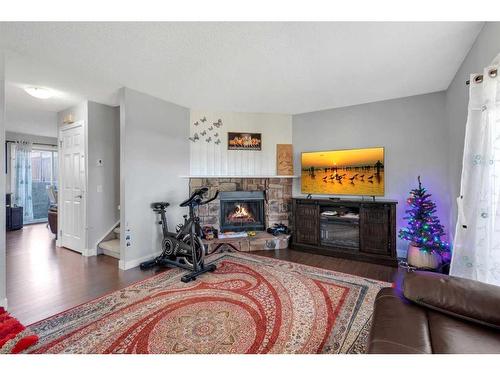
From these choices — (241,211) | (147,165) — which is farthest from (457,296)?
(147,165)

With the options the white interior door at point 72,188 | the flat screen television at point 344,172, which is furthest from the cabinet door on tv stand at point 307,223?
the white interior door at point 72,188

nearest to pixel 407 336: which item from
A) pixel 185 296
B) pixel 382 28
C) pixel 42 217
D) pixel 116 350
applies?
pixel 116 350

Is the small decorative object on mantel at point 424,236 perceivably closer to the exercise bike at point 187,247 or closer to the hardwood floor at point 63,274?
the hardwood floor at point 63,274

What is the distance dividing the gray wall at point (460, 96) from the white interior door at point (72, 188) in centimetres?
500

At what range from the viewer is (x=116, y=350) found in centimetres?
156

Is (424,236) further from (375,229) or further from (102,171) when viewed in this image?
(102,171)

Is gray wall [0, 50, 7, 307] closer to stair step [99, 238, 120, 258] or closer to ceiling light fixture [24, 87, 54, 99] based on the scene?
ceiling light fixture [24, 87, 54, 99]

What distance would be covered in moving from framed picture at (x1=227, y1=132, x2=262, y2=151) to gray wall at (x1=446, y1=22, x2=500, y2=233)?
277cm

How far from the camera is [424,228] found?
289 centimetres

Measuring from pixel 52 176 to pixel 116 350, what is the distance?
769 centimetres

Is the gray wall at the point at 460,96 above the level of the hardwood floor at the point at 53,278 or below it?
above

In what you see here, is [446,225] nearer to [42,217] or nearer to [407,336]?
[407,336]

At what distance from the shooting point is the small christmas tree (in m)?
2.86

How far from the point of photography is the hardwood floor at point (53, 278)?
217cm
